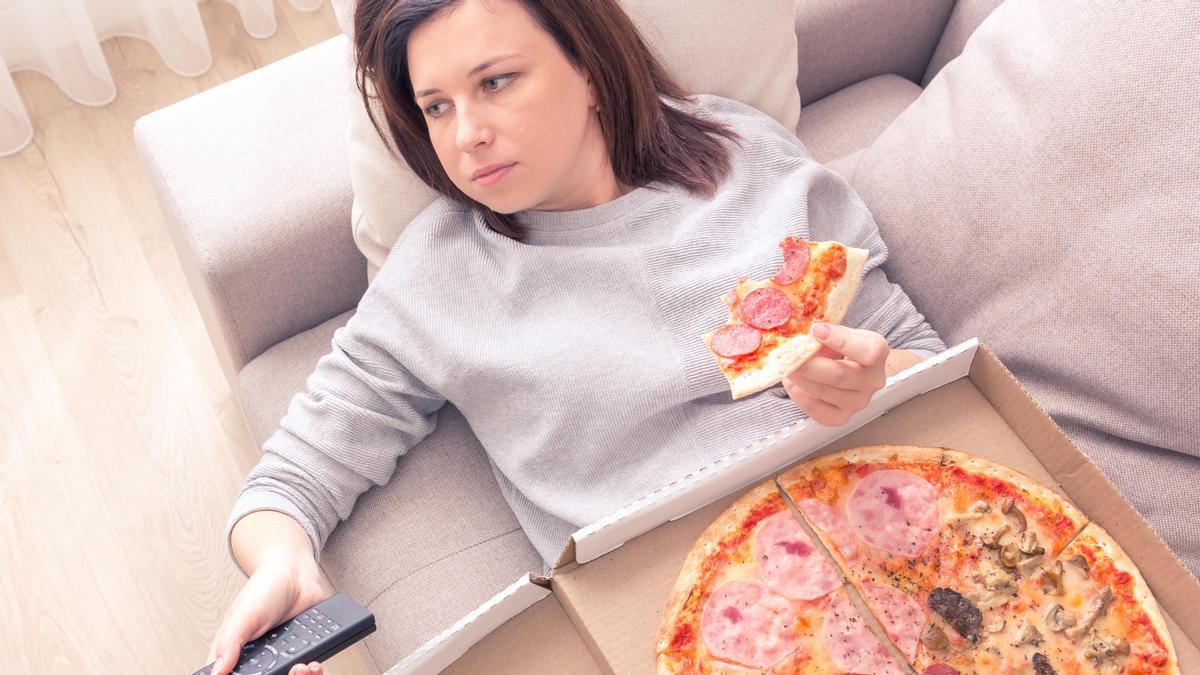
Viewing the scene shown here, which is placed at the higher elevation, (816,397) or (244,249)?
(244,249)

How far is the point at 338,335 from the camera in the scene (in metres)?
1.26

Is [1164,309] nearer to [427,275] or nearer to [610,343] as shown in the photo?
[610,343]

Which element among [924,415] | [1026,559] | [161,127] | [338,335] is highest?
[161,127]

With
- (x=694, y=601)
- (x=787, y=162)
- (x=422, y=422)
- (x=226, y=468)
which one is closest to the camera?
(x=694, y=601)

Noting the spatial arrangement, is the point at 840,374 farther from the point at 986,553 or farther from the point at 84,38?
the point at 84,38

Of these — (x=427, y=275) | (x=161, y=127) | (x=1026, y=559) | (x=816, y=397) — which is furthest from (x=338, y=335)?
(x=1026, y=559)

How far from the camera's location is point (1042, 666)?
40.6 inches

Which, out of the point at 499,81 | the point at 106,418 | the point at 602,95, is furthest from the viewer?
the point at 106,418

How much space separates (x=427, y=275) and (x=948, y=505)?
2.08ft

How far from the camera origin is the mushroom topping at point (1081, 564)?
1.06m

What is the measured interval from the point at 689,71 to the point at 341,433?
26.1 inches

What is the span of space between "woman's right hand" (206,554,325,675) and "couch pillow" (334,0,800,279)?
1.45 ft

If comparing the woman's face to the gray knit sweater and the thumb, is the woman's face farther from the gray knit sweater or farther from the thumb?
Result: the thumb

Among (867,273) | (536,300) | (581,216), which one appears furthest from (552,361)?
(867,273)
